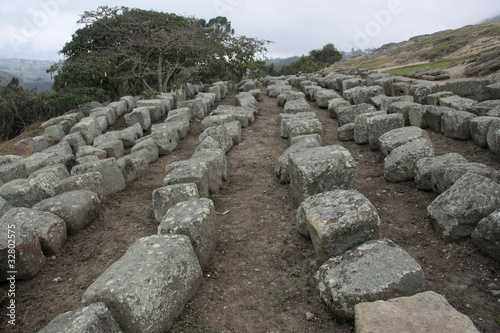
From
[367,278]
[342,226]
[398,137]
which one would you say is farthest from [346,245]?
[398,137]

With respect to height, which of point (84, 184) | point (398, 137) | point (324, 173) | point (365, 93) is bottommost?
point (84, 184)

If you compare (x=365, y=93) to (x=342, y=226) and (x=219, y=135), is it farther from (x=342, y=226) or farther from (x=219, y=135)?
(x=342, y=226)

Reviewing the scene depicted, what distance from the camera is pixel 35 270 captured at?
4.45 m

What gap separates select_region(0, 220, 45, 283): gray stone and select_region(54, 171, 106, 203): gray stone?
1.56 metres

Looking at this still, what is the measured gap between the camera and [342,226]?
372cm

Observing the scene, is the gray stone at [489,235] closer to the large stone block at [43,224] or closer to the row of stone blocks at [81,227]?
the row of stone blocks at [81,227]

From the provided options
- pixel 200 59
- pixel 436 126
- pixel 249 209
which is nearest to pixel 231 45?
pixel 200 59

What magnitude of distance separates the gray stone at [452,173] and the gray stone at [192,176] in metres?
3.32

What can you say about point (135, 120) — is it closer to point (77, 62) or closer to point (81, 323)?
point (77, 62)

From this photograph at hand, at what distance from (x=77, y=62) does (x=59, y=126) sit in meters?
4.66

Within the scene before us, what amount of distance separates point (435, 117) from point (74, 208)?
710cm

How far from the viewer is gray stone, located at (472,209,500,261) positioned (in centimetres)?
350

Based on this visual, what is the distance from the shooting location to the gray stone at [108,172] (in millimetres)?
6684

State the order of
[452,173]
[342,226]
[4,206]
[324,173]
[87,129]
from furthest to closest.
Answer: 1. [87,129]
2. [4,206]
3. [324,173]
4. [452,173]
5. [342,226]
